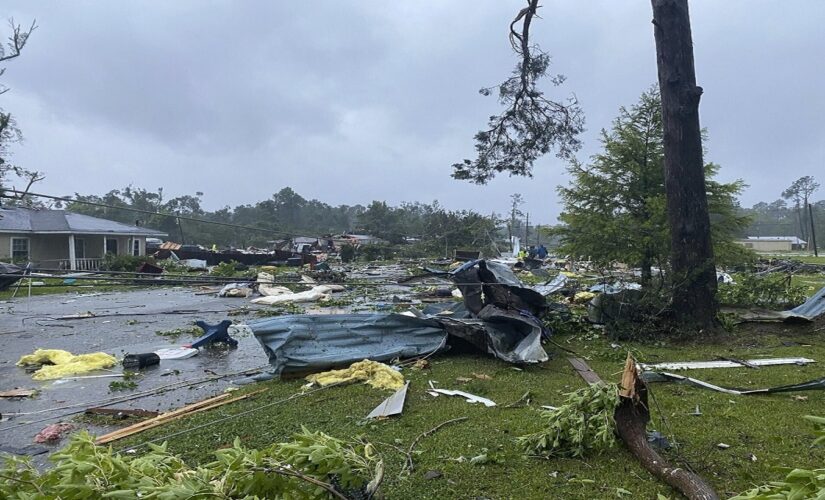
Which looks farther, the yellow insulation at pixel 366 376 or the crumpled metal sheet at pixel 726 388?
the yellow insulation at pixel 366 376

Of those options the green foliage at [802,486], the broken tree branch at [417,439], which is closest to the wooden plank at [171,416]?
the broken tree branch at [417,439]

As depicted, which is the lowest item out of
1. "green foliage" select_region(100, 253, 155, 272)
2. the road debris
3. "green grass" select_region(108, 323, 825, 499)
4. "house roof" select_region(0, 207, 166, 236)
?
the road debris

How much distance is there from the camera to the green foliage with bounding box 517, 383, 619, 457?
338cm

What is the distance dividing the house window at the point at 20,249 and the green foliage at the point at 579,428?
28626 millimetres

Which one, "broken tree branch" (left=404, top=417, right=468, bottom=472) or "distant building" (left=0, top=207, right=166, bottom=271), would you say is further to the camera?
"distant building" (left=0, top=207, right=166, bottom=271)

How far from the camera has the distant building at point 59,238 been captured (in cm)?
2467

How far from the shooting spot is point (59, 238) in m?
26.9

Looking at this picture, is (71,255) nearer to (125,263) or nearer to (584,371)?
(125,263)

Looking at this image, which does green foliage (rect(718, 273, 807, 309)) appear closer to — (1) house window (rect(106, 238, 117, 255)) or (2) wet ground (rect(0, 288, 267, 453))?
(2) wet ground (rect(0, 288, 267, 453))

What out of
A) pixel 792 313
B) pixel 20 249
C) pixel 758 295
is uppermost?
pixel 20 249

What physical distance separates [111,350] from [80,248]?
23381mm

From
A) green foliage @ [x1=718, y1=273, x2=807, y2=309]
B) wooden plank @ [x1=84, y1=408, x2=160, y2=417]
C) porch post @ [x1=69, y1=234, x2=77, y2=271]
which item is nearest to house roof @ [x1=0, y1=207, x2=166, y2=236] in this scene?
porch post @ [x1=69, y1=234, x2=77, y2=271]

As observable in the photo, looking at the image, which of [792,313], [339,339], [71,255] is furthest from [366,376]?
[71,255]

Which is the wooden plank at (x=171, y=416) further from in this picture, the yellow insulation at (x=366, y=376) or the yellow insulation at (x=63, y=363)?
the yellow insulation at (x=63, y=363)
